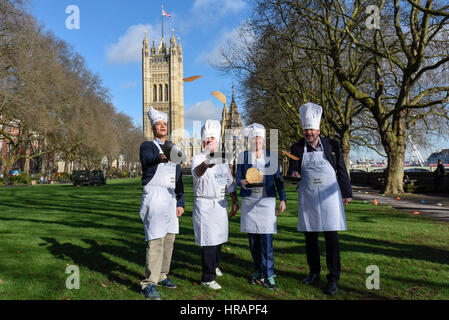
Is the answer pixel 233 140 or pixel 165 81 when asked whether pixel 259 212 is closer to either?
pixel 233 140

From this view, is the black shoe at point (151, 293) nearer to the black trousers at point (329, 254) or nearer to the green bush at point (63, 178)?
the black trousers at point (329, 254)

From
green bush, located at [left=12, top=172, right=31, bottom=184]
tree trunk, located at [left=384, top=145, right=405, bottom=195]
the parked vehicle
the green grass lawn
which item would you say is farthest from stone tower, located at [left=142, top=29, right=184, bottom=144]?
the green grass lawn

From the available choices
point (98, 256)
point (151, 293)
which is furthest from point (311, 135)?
point (98, 256)

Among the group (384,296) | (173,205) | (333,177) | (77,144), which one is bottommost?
(384,296)

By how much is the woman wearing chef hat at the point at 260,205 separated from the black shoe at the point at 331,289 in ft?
2.07

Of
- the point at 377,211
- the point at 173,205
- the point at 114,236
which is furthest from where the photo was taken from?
the point at 377,211

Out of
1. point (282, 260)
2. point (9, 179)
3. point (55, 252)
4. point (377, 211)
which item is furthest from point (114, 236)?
point (9, 179)

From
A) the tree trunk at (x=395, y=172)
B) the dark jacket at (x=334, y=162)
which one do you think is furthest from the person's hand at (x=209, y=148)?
the tree trunk at (x=395, y=172)

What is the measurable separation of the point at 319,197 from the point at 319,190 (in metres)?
0.09

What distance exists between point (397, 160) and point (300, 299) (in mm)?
16677

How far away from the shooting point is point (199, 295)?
4.36 meters

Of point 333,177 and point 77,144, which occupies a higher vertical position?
point 77,144

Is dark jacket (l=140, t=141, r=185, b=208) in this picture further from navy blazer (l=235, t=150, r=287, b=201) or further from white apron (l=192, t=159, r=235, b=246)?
navy blazer (l=235, t=150, r=287, b=201)
